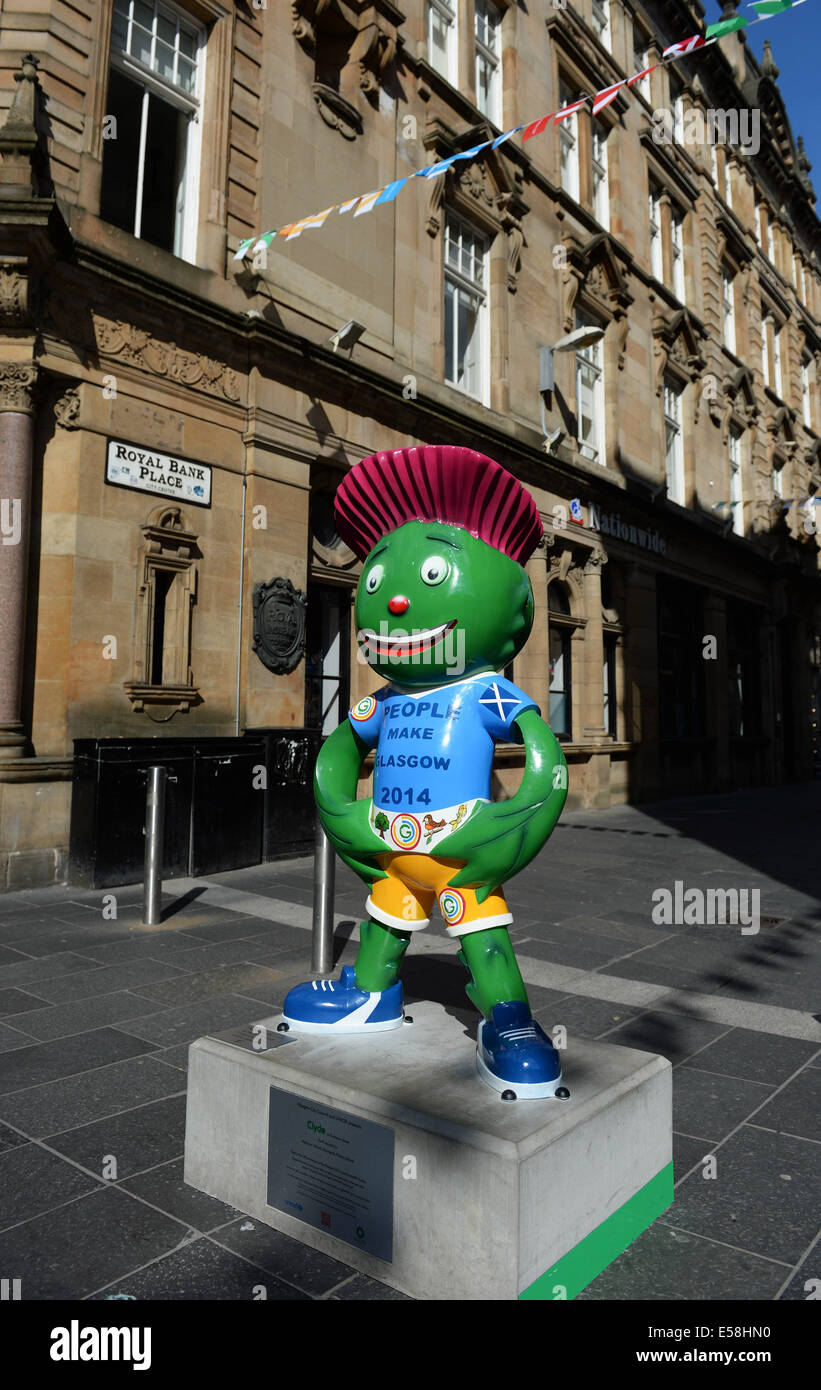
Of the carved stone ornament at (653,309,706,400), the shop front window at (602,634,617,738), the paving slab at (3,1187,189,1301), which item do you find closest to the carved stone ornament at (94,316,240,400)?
the paving slab at (3,1187,189,1301)

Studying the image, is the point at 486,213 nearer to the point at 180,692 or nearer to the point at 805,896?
the point at 180,692

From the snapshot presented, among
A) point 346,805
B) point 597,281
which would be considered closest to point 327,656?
point 346,805

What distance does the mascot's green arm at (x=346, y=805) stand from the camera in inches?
116

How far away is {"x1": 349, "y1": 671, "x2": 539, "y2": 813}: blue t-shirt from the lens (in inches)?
110

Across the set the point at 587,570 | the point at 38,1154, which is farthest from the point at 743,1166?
the point at 587,570

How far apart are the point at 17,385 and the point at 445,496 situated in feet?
20.2

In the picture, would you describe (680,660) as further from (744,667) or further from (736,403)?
(736,403)

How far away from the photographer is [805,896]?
7836 mm

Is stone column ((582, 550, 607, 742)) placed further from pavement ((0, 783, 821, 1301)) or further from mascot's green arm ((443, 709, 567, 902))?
mascot's green arm ((443, 709, 567, 902))

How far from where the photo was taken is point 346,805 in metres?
3.04

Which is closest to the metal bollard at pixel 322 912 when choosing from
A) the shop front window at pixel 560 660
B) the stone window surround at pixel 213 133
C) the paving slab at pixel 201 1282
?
the paving slab at pixel 201 1282

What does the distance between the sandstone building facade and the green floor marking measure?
596 centimetres

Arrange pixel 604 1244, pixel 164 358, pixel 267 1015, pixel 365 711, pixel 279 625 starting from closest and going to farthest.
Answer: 1. pixel 604 1244
2. pixel 365 711
3. pixel 267 1015
4. pixel 164 358
5. pixel 279 625

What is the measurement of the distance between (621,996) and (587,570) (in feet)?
40.4
